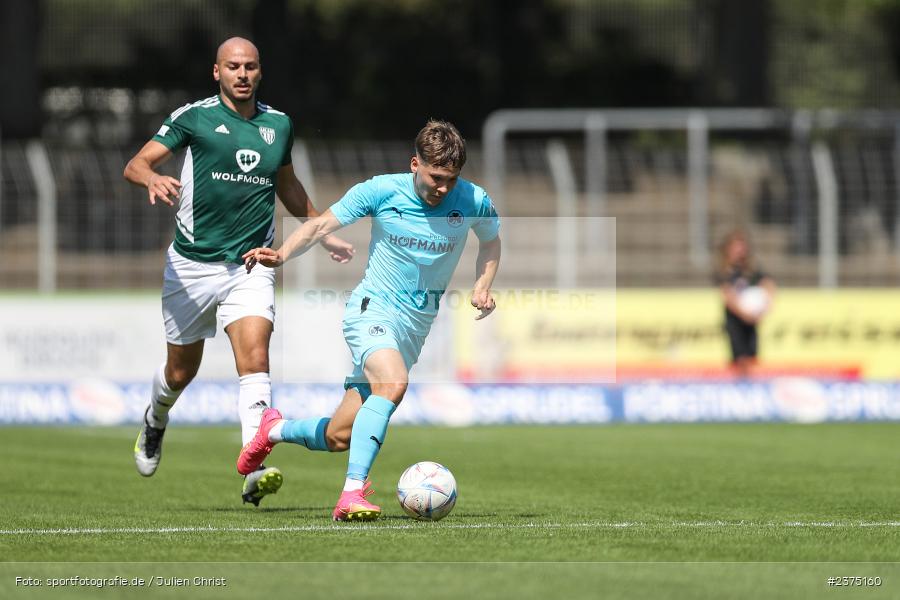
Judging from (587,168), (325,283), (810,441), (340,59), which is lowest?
(810,441)

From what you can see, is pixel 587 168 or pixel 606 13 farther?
pixel 606 13

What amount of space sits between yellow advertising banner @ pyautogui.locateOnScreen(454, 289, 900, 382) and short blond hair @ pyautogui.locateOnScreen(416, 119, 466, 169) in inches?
475

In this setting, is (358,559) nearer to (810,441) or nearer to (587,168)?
(810,441)

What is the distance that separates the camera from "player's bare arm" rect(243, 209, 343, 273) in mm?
8992

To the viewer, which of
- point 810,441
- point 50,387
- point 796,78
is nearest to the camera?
point 810,441

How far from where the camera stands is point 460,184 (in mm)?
9281

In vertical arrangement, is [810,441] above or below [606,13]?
below

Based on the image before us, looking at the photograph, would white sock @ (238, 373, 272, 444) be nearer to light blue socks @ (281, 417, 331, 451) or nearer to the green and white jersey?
light blue socks @ (281, 417, 331, 451)

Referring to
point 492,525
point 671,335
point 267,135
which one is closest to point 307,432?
point 492,525

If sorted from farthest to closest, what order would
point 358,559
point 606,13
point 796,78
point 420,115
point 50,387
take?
point 796,78 < point 606,13 < point 420,115 < point 50,387 < point 358,559

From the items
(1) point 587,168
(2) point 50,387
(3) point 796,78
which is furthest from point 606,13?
(2) point 50,387

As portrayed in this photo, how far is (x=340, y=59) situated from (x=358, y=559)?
88.4 feet

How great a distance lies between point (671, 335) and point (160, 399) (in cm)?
1166

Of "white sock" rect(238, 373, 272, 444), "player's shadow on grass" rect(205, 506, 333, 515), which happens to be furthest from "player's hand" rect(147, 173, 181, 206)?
"player's shadow on grass" rect(205, 506, 333, 515)
